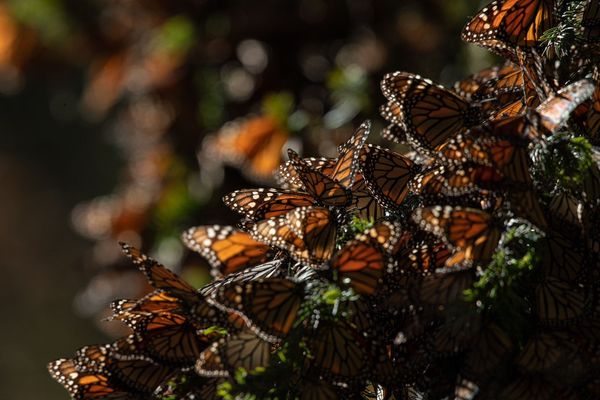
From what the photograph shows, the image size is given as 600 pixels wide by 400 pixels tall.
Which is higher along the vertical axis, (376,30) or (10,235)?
(10,235)

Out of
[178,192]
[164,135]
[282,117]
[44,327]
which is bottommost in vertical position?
[282,117]

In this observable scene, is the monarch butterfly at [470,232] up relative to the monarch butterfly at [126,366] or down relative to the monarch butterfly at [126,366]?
down

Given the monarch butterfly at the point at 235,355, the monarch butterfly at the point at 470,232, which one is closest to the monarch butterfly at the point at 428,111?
the monarch butterfly at the point at 470,232

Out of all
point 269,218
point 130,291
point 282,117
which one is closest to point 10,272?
point 130,291

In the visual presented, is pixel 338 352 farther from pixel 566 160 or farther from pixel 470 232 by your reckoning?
pixel 566 160

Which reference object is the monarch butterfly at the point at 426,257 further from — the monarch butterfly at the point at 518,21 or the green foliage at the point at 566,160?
the monarch butterfly at the point at 518,21

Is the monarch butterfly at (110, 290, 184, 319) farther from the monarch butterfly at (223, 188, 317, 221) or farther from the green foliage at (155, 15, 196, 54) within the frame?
the green foliage at (155, 15, 196, 54)

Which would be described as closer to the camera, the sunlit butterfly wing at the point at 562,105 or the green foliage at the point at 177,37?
the sunlit butterfly wing at the point at 562,105

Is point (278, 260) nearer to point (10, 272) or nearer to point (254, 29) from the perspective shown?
point (254, 29)
